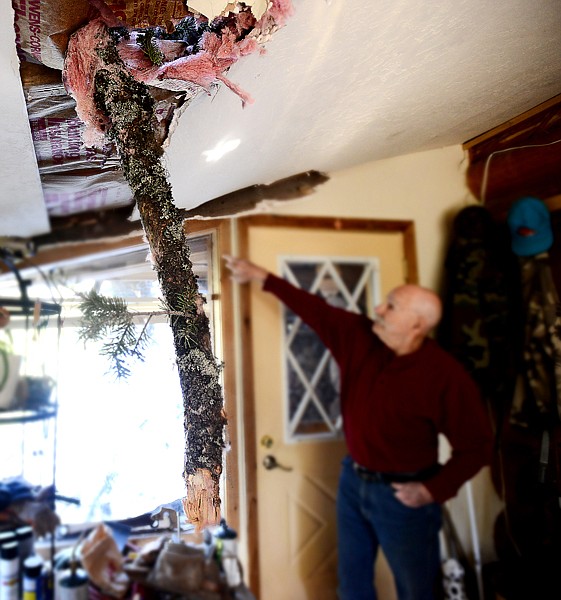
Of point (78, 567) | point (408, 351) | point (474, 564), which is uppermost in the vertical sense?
point (408, 351)

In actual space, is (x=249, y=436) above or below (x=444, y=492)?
above

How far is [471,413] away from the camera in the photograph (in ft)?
1.86

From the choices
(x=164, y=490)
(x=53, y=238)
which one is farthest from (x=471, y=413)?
(x=53, y=238)

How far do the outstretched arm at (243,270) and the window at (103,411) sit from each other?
2.4 inches

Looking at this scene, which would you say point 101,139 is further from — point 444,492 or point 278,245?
point 444,492

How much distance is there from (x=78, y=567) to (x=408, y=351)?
1.43 ft

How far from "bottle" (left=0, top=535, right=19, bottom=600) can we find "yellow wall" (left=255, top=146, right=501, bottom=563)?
0.38 m

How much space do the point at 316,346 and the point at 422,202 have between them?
0.72 feet

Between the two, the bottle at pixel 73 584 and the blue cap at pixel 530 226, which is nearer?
the bottle at pixel 73 584

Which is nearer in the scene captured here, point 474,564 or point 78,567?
point 78,567

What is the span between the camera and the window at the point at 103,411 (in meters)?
0.34

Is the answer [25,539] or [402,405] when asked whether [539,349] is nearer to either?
[402,405]

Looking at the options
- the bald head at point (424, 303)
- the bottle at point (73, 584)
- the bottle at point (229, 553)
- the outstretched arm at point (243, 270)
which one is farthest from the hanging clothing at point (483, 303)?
the bottle at point (73, 584)

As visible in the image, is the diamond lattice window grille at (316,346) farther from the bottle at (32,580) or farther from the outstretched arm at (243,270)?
the bottle at (32,580)
